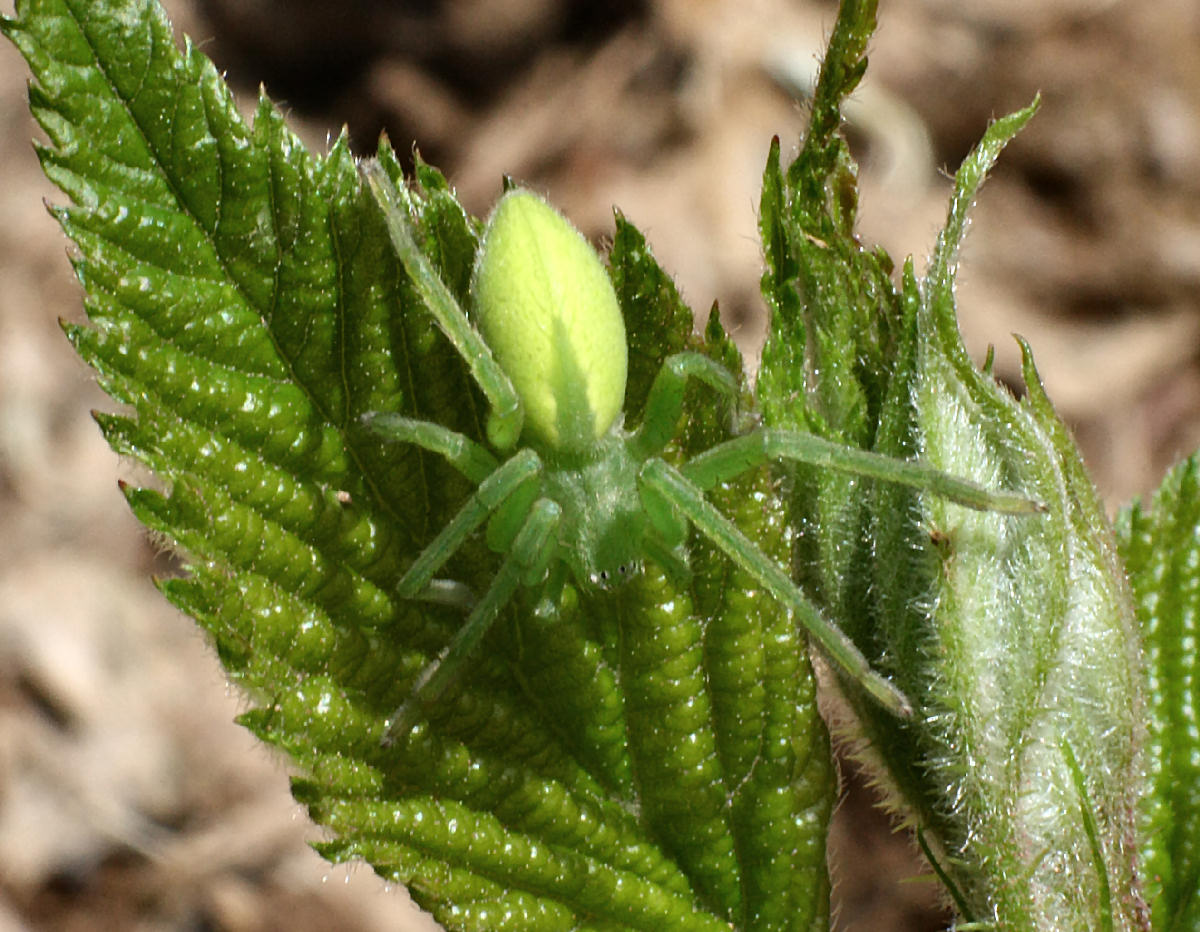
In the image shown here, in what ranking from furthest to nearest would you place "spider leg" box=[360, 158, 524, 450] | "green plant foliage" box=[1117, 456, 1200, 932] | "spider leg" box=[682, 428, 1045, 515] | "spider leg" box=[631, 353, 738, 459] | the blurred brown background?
1. the blurred brown background
2. "green plant foliage" box=[1117, 456, 1200, 932]
3. "spider leg" box=[631, 353, 738, 459]
4. "spider leg" box=[360, 158, 524, 450]
5. "spider leg" box=[682, 428, 1045, 515]

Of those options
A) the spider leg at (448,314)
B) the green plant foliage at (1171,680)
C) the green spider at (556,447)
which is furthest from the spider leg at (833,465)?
the green plant foliage at (1171,680)

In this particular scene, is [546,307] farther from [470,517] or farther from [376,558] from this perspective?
[376,558]

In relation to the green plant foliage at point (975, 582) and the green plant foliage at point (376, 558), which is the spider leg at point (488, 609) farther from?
the green plant foliage at point (975, 582)

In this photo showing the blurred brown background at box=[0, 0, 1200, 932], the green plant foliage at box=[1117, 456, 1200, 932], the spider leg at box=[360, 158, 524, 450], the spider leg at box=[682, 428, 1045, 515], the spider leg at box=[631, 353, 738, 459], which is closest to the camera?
the spider leg at box=[682, 428, 1045, 515]

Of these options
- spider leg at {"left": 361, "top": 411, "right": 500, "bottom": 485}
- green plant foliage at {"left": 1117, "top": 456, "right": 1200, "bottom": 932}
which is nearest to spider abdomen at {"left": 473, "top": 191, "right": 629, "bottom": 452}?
spider leg at {"left": 361, "top": 411, "right": 500, "bottom": 485}

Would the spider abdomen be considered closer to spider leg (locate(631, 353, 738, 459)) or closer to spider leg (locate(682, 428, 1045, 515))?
spider leg (locate(631, 353, 738, 459))

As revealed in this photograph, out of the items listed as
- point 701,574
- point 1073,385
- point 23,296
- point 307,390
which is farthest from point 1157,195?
point 23,296

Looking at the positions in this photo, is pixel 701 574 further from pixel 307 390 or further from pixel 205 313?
pixel 205 313

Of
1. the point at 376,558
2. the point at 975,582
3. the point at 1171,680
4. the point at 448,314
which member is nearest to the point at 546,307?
the point at 448,314
